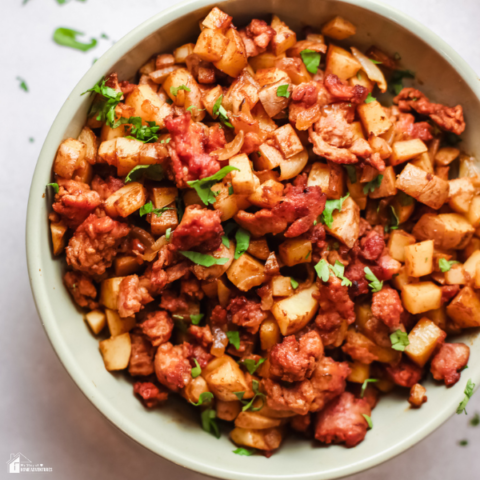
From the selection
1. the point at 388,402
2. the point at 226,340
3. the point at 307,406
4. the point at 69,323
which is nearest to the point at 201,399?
the point at 226,340

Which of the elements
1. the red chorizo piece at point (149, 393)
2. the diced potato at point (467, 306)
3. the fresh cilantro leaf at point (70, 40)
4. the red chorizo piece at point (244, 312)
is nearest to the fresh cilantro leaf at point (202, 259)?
the red chorizo piece at point (244, 312)

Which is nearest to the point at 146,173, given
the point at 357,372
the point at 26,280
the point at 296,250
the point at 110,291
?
the point at 110,291

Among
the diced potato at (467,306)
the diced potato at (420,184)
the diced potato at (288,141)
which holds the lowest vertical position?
the diced potato at (467,306)

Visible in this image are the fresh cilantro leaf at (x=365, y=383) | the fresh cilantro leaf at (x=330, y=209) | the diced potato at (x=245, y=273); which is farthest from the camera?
the fresh cilantro leaf at (x=365, y=383)

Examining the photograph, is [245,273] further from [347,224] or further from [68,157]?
[68,157]

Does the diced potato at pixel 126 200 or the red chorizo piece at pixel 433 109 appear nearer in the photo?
the diced potato at pixel 126 200

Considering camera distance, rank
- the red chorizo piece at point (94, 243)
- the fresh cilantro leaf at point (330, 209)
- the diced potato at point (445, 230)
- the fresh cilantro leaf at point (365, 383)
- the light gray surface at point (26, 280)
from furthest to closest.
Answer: the light gray surface at point (26, 280) < the fresh cilantro leaf at point (365, 383) < the diced potato at point (445, 230) < the fresh cilantro leaf at point (330, 209) < the red chorizo piece at point (94, 243)

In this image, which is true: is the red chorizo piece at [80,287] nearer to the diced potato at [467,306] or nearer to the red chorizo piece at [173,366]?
the red chorizo piece at [173,366]

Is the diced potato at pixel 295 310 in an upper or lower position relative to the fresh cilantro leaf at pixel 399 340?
lower
